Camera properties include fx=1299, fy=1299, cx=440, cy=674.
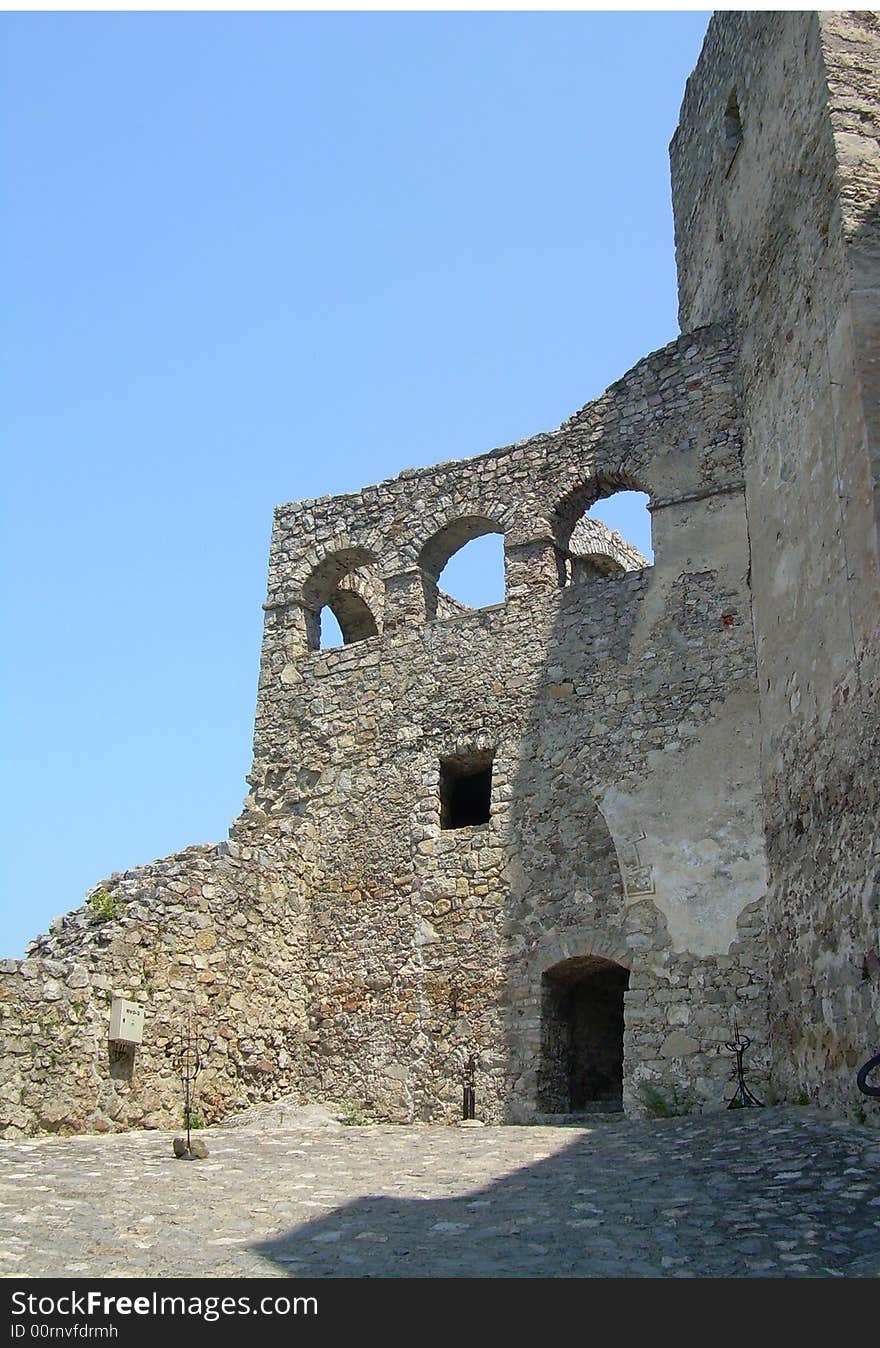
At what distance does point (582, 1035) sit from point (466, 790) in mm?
2771

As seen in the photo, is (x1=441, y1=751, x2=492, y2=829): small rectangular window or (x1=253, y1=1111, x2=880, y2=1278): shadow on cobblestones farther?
(x1=441, y1=751, x2=492, y2=829): small rectangular window

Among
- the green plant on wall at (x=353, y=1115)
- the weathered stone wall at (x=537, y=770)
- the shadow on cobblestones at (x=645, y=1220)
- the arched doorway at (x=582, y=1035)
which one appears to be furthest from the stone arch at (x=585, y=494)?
the shadow on cobblestones at (x=645, y=1220)

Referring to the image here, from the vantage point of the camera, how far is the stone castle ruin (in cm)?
894

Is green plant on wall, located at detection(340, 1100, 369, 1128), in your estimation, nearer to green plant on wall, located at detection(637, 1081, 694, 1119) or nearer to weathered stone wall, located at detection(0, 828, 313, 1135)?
weathered stone wall, located at detection(0, 828, 313, 1135)

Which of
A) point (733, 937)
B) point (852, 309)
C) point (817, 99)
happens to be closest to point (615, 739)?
point (733, 937)

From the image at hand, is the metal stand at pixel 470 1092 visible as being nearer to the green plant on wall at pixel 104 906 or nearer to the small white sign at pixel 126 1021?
the small white sign at pixel 126 1021

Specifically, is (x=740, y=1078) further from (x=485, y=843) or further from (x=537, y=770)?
(x=537, y=770)

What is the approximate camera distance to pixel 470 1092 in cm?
1091

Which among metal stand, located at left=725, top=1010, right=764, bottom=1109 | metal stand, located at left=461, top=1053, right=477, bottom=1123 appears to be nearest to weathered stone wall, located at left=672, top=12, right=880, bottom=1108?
metal stand, located at left=725, top=1010, right=764, bottom=1109

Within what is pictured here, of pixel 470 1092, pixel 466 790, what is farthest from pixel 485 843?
pixel 470 1092

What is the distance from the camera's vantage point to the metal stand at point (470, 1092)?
10836mm

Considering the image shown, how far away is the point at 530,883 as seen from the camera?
11422 mm

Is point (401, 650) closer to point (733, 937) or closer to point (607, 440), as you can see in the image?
point (607, 440)

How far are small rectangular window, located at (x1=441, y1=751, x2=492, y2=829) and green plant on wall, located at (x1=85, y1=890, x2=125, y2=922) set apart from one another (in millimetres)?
3168
